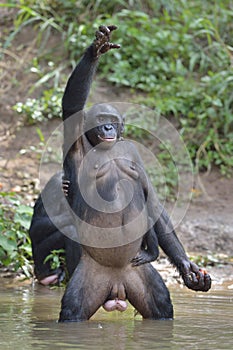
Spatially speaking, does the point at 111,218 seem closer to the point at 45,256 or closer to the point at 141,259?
the point at 141,259

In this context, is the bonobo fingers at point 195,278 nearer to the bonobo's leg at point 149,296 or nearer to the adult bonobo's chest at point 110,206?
the bonobo's leg at point 149,296

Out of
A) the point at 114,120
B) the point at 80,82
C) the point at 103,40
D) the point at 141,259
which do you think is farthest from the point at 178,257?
the point at 103,40

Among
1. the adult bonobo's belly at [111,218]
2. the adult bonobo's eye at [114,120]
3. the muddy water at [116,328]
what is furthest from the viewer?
the adult bonobo's eye at [114,120]

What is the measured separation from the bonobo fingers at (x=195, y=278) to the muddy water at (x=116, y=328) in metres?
0.21

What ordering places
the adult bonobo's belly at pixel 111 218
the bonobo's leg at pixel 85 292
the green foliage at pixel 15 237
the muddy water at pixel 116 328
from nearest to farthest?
1. the muddy water at pixel 116 328
2. the bonobo's leg at pixel 85 292
3. the adult bonobo's belly at pixel 111 218
4. the green foliage at pixel 15 237

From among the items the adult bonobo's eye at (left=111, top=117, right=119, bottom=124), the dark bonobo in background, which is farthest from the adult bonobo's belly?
the dark bonobo in background

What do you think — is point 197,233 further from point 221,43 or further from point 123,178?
point 123,178

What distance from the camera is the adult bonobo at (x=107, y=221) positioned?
476 centimetres

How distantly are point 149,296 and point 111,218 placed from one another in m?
0.54

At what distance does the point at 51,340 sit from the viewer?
4.03 metres

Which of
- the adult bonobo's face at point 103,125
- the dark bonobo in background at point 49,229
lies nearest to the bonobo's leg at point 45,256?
the dark bonobo in background at point 49,229

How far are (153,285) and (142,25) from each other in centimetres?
733

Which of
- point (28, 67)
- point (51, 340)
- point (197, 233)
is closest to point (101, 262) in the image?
point (51, 340)

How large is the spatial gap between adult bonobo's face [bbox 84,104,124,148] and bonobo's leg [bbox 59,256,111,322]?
72cm
